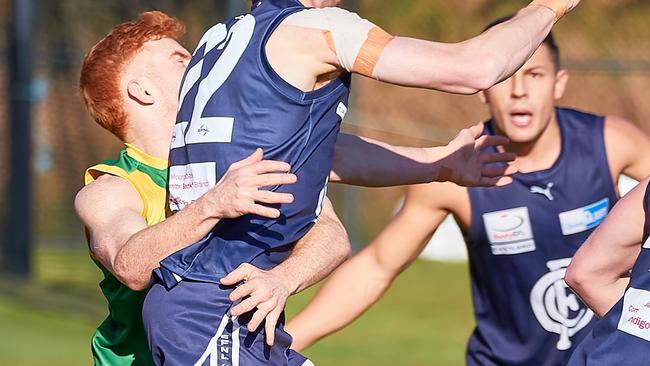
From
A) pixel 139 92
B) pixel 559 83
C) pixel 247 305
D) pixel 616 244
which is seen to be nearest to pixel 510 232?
pixel 559 83

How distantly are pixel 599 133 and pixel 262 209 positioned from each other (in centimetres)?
235

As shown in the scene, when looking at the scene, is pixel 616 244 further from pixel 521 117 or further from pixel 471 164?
pixel 521 117

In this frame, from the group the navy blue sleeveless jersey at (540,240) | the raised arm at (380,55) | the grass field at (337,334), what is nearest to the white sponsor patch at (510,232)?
the navy blue sleeveless jersey at (540,240)

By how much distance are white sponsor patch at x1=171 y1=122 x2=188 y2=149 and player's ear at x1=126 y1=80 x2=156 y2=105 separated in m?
0.29

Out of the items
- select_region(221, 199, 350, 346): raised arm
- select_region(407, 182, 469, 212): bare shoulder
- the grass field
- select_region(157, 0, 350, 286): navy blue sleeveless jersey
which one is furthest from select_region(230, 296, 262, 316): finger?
the grass field

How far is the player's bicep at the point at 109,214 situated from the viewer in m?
3.96

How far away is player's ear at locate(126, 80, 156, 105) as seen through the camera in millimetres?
4281

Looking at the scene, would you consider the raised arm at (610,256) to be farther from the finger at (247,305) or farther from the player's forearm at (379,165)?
the finger at (247,305)

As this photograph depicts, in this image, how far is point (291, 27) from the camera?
12.4 feet

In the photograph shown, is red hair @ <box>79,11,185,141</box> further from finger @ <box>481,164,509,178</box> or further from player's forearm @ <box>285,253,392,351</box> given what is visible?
A: player's forearm @ <box>285,253,392,351</box>

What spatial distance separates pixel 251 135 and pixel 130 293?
858mm

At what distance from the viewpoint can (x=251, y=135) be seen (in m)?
3.79

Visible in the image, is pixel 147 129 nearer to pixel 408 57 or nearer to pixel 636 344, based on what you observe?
pixel 408 57

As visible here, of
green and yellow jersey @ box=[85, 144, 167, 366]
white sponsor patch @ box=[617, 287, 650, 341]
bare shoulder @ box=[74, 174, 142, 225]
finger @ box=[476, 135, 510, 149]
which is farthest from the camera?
finger @ box=[476, 135, 510, 149]
